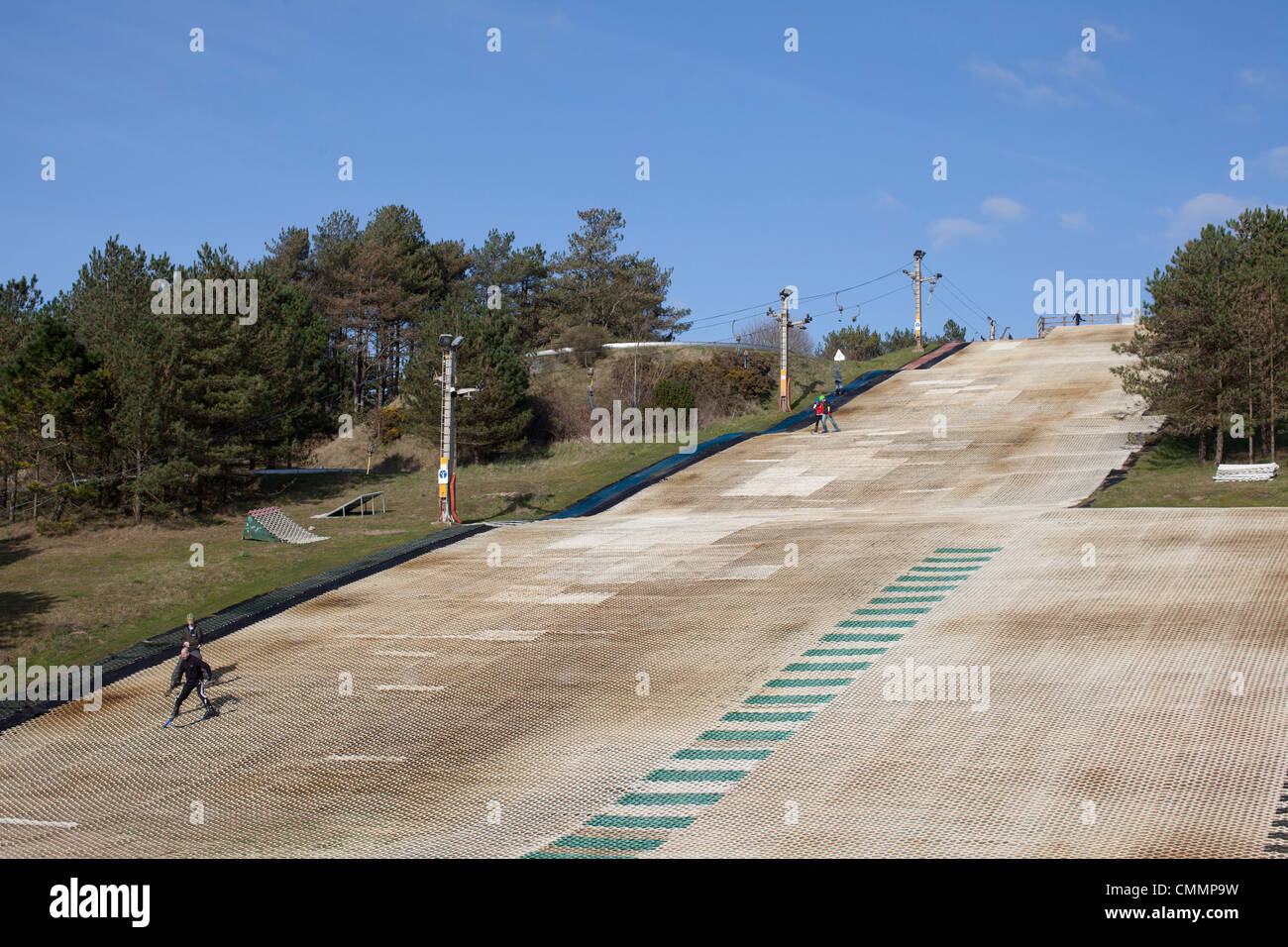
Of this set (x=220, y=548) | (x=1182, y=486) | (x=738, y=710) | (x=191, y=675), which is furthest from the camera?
(x=220, y=548)

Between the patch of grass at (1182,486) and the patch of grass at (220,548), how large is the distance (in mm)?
16534

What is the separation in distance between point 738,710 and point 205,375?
34.2 m

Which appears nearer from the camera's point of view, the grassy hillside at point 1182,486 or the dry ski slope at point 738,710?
the dry ski slope at point 738,710

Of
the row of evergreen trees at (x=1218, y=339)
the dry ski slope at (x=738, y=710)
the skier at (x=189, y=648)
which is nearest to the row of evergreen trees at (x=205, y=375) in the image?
the dry ski slope at (x=738, y=710)

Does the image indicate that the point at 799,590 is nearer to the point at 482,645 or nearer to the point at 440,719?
the point at 482,645

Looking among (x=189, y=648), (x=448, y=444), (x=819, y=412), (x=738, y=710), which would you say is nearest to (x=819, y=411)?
(x=819, y=412)

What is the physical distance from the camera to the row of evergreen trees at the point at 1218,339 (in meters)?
30.8

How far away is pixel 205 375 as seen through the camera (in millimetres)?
43438

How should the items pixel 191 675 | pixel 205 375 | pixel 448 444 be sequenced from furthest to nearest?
pixel 205 375
pixel 448 444
pixel 191 675

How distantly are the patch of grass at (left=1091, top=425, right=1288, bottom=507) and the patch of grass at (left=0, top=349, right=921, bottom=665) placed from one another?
1653 centimetres

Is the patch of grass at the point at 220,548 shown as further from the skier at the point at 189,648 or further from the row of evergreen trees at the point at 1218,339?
the row of evergreen trees at the point at 1218,339

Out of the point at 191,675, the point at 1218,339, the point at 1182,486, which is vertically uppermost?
the point at 1218,339

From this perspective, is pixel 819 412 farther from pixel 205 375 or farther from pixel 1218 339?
pixel 205 375

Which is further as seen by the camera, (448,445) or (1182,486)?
(448,445)
